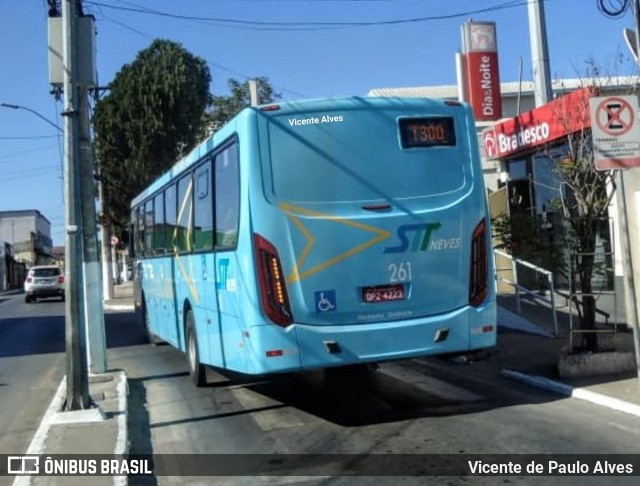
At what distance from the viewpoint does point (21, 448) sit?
7836mm

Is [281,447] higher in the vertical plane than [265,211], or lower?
lower

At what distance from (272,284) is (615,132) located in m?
4.14

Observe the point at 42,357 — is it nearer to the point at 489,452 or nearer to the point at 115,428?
the point at 115,428

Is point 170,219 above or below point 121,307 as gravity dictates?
above

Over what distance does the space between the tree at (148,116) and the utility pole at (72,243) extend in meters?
21.7

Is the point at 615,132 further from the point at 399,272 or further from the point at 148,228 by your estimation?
the point at 148,228

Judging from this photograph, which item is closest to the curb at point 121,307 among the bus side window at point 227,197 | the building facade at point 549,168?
the building facade at point 549,168

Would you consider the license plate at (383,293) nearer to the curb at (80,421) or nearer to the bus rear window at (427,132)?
the bus rear window at (427,132)

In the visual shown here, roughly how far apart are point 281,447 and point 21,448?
2.76 metres

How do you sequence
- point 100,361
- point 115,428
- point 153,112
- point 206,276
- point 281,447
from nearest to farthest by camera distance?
point 281,447
point 115,428
point 206,276
point 100,361
point 153,112

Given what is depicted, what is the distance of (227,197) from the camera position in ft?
27.5

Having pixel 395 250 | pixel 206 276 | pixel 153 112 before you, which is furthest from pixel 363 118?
pixel 153 112

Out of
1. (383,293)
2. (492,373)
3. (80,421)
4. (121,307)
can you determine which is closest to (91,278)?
(80,421)

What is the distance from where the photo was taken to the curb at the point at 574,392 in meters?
7.81
